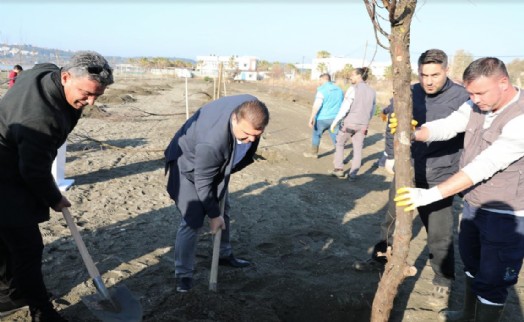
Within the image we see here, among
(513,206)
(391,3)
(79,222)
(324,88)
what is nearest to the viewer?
(391,3)

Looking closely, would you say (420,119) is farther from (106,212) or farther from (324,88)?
(324,88)

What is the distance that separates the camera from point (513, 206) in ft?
7.43

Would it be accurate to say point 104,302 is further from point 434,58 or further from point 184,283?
point 434,58

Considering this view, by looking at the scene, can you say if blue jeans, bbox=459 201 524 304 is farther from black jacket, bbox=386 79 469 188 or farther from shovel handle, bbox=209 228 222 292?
shovel handle, bbox=209 228 222 292

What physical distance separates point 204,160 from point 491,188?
→ 1.83 m

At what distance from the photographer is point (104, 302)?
2465mm

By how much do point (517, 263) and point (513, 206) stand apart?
366 millimetres

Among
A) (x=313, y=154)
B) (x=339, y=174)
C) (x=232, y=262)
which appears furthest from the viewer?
(x=313, y=154)

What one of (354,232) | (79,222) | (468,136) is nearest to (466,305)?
(468,136)

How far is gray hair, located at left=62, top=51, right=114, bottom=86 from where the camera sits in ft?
6.88

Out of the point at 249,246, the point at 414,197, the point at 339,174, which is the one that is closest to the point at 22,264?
the point at 249,246

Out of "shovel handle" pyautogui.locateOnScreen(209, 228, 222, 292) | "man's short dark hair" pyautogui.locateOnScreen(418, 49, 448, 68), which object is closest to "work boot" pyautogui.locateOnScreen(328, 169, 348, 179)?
"man's short dark hair" pyautogui.locateOnScreen(418, 49, 448, 68)

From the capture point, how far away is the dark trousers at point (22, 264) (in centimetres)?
229

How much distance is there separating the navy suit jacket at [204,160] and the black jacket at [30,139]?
0.81 m
